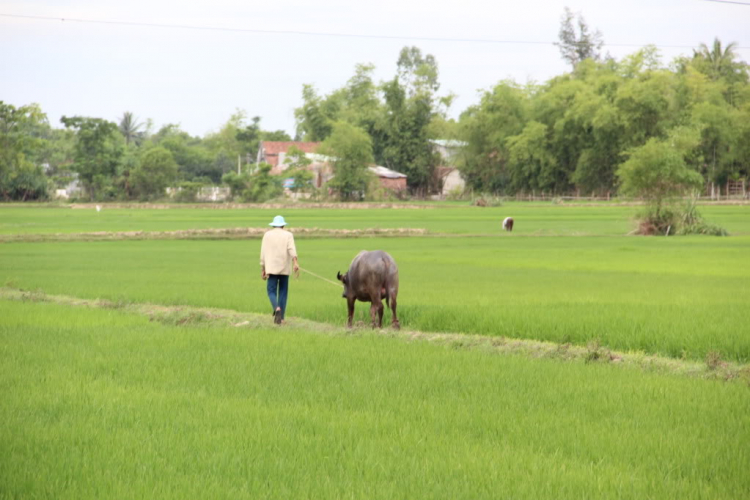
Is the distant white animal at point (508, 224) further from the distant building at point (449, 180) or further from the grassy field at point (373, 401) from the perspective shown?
the distant building at point (449, 180)

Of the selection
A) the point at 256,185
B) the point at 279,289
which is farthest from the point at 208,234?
the point at 256,185

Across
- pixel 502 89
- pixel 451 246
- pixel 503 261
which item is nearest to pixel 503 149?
pixel 502 89

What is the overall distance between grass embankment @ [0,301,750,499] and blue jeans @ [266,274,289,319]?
2855 millimetres

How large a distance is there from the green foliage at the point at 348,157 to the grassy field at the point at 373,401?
2327 inches

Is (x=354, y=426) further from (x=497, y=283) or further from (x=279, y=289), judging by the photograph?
(x=497, y=283)

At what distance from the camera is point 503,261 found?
24547 mm

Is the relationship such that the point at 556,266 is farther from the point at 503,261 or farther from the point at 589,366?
the point at 589,366

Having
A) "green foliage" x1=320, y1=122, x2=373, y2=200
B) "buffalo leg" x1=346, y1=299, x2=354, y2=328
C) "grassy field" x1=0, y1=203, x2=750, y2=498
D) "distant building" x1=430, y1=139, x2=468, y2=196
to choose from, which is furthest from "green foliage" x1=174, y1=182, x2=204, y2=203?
"buffalo leg" x1=346, y1=299, x2=354, y2=328

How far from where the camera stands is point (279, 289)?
13.2m

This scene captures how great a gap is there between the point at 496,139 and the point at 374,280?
73.0 metres

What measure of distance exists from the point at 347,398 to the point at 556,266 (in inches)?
621

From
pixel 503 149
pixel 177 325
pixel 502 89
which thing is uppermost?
pixel 502 89

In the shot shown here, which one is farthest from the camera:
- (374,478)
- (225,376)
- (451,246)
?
(451,246)

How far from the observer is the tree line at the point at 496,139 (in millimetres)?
70062
